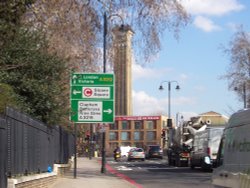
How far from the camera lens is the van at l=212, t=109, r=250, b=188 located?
406 inches

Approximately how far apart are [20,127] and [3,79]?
16.4 feet

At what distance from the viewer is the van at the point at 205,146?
1275 inches

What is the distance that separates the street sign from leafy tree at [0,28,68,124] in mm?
4305

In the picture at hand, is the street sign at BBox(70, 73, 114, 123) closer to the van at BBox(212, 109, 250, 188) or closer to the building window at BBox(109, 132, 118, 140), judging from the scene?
the van at BBox(212, 109, 250, 188)

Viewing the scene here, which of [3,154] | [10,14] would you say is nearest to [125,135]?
[10,14]

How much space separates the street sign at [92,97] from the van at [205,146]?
6276 millimetres

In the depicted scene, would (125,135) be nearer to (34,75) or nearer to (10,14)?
(34,75)

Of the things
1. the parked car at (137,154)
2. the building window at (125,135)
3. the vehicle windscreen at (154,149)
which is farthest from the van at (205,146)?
the building window at (125,135)

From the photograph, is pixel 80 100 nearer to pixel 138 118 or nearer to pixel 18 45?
pixel 18 45

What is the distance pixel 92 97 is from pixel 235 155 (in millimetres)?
16292

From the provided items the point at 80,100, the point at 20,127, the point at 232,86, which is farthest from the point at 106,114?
the point at 232,86

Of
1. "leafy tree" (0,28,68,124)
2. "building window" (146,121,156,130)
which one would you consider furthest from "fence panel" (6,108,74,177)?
"building window" (146,121,156,130)

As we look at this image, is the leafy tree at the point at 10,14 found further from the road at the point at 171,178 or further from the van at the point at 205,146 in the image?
the van at the point at 205,146

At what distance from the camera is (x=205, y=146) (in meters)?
34.0
